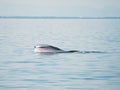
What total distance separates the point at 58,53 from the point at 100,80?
517 inches

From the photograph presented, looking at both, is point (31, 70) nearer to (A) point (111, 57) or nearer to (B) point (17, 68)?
(B) point (17, 68)

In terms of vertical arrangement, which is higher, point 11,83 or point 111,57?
point 111,57

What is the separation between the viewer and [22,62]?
27578 millimetres

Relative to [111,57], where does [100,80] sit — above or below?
below

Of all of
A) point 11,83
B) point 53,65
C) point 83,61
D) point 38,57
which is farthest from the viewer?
point 38,57

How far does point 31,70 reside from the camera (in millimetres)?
23625

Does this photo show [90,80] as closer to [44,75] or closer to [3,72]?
[44,75]

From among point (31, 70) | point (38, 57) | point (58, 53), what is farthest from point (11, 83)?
point (58, 53)

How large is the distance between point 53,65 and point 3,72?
3990 millimetres

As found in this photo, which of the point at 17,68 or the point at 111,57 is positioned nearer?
the point at 17,68

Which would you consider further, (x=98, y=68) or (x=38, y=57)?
(x=38, y=57)

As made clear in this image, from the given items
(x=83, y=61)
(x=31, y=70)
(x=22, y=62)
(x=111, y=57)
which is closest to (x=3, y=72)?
(x=31, y=70)

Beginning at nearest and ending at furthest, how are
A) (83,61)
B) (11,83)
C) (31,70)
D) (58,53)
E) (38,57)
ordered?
1. (11,83)
2. (31,70)
3. (83,61)
4. (38,57)
5. (58,53)

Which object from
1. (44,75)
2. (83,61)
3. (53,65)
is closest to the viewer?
(44,75)
